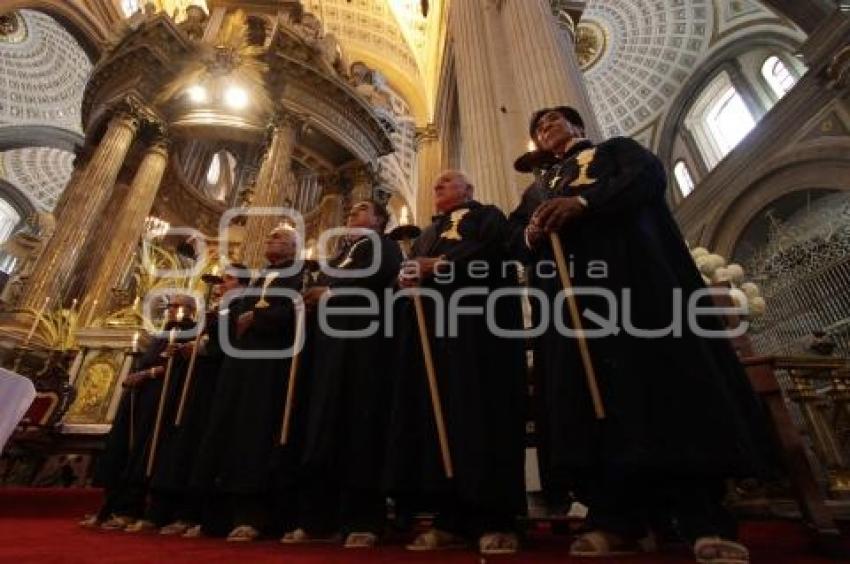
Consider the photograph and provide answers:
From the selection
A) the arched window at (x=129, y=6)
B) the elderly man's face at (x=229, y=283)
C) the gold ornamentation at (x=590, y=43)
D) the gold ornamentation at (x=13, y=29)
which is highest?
the gold ornamentation at (x=13, y=29)

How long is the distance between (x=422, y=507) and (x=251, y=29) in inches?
596

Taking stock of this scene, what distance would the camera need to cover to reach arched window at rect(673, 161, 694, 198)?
1592 centimetres

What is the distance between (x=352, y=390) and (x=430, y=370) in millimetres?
506

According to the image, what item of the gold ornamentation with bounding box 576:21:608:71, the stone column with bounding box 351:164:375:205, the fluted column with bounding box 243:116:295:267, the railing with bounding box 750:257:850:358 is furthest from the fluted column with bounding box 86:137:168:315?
the gold ornamentation with bounding box 576:21:608:71

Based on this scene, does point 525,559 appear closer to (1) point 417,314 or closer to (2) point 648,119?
(1) point 417,314

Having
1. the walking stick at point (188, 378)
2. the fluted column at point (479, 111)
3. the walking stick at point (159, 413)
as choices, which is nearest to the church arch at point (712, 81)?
the fluted column at point (479, 111)

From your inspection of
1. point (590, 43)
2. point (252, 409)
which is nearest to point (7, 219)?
point (590, 43)

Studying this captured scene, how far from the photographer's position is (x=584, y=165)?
218 cm

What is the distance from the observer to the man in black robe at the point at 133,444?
3240 millimetres

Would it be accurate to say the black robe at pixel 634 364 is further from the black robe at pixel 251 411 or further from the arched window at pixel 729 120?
the arched window at pixel 729 120

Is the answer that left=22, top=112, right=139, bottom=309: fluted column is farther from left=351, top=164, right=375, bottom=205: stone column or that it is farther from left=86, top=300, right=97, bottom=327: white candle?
left=351, top=164, right=375, bottom=205: stone column

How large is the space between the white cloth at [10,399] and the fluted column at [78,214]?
781 cm

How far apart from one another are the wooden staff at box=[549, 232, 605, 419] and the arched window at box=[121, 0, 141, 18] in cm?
2017

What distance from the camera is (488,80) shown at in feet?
21.7
